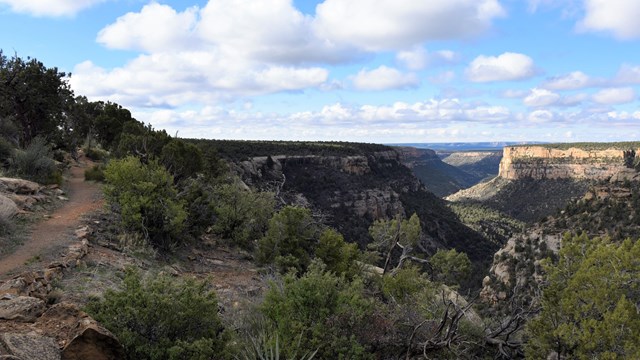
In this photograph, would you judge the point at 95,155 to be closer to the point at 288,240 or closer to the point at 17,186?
the point at 17,186

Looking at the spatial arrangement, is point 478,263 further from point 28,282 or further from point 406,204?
point 28,282

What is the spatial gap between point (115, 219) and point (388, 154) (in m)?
94.1

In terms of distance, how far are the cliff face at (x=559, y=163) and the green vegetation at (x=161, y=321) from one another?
129814 mm

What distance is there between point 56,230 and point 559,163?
506 ft

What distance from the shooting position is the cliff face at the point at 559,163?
124 m

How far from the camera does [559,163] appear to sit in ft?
462

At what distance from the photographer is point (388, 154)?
107500 mm

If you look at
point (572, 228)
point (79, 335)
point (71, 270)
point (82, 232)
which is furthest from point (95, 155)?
point (572, 228)

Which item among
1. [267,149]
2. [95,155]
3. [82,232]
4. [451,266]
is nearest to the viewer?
[82,232]

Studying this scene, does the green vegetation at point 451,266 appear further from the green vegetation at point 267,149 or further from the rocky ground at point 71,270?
the green vegetation at point 267,149

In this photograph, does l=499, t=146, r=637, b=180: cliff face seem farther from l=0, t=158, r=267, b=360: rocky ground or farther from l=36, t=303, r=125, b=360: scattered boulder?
l=36, t=303, r=125, b=360: scattered boulder

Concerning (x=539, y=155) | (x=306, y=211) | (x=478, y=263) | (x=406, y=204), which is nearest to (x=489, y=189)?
(x=539, y=155)

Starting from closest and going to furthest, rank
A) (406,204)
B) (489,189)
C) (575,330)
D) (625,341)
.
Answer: (625,341) < (575,330) < (406,204) < (489,189)

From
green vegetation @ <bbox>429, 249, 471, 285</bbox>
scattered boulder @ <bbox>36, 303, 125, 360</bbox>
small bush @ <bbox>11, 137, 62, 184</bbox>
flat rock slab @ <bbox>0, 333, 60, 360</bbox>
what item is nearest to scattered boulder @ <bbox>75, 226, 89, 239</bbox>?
scattered boulder @ <bbox>36, 303, 125, 360</bbox>
